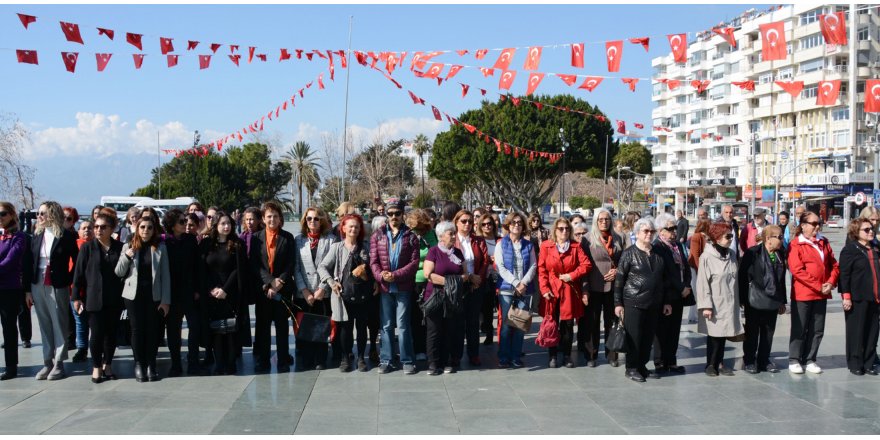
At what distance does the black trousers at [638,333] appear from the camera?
284 inches

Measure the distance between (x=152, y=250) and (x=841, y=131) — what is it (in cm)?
6006

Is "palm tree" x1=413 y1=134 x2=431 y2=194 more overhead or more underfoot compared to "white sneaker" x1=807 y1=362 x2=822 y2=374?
more overhead

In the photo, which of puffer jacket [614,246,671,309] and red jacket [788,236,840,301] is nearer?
puffer jacket [614,246,671,309]

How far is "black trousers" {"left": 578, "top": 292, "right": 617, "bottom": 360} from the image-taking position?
7879 millimetres

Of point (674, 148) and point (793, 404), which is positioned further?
point (674, 148)

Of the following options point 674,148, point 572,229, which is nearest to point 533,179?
point 674,148

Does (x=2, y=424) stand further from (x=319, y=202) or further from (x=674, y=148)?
(x=674, y=148)

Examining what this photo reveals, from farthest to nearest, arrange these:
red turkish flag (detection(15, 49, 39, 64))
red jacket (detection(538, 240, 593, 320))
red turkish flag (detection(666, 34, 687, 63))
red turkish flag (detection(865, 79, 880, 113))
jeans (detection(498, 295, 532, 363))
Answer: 1. red turkish flag (detection(865, 79, 880, 113))
2. red turkish flag (detection(666, 34, 687, 63))
3. red turkish flag (detection(15, 49, 39, 64))
4. jeans (detection(498, 295, 532, 363))
5. red jacket (detection(538, 240, 593, 320))

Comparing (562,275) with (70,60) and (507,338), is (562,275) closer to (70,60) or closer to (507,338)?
(507,338)

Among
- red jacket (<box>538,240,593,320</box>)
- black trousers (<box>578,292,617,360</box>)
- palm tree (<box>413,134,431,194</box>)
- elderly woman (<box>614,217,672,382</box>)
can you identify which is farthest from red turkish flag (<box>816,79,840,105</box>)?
palm tree (<box>413,134,431,194</box>)

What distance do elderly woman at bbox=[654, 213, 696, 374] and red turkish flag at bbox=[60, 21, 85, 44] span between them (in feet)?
30.8

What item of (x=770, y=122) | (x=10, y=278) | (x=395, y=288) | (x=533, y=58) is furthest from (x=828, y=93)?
(x=770, y=122)

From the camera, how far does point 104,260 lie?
22.9 feet

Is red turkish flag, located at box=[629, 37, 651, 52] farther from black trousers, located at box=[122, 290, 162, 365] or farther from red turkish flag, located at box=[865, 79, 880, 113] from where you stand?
black trousers, located at box=[122, 290, 162, 365]
